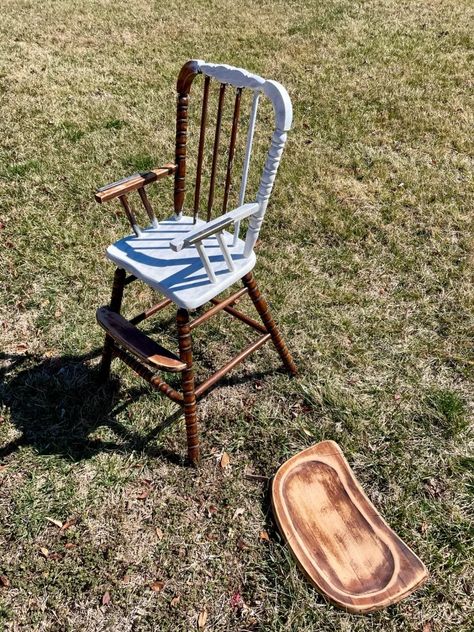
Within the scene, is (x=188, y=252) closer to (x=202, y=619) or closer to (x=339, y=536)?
(x=339, y=536)

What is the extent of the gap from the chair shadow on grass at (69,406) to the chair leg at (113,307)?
0.33 ft

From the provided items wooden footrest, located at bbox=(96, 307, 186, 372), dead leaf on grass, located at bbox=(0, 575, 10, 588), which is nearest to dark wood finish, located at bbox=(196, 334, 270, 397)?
wooden footrest, located at bbox=(96, 307, 186, 372)

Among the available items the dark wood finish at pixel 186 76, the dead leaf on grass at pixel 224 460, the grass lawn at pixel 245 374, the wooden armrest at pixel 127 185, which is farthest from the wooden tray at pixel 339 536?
the dark wood finish at pixel 186 76

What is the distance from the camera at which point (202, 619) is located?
2.16 m

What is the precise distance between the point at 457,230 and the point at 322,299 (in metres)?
1.48

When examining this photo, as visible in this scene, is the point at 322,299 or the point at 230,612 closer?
the point at 230,612

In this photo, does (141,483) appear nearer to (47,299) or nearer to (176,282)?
(176,282)

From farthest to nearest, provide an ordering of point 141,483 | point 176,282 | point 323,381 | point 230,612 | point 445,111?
point 445,111 → point 323,381 → point 141,483 → point 176,282 → point 230,612

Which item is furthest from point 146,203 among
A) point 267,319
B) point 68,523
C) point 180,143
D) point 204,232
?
point 68,523

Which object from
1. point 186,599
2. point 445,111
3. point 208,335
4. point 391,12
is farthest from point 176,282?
point 391,12

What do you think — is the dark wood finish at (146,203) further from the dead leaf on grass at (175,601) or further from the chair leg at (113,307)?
the dead leaf on grass at (175,601)

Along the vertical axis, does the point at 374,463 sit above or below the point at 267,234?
below

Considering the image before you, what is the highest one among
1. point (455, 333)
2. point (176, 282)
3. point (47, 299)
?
point (176, 282)

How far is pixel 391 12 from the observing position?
26.6 ft
